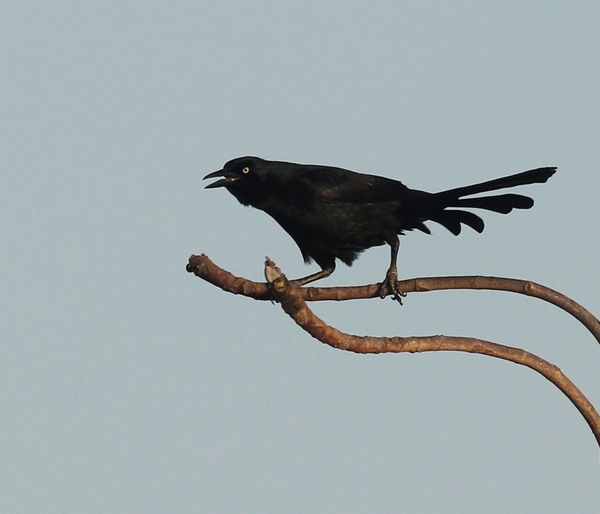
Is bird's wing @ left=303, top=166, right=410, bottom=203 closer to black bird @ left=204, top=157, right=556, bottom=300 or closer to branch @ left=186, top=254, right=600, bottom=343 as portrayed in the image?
black bird @ left=204, top=157, right=556, bottom=300

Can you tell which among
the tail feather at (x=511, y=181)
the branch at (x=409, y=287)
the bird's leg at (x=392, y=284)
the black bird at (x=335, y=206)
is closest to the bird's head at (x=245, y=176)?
the black bird at (x=335, y=206)

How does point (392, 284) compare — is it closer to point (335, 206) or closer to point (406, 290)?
point (406, 290)

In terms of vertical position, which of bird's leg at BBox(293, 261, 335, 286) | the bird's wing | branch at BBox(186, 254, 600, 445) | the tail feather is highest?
the bird's wing

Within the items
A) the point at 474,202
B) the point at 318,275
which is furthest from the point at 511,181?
the point at 318,275

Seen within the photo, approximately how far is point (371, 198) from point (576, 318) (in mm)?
1978

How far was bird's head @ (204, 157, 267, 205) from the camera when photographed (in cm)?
748

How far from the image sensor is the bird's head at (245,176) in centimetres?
748

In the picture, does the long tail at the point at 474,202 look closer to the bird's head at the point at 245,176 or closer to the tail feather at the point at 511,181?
the tail feather at the point at 511,181

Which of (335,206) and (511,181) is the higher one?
(335,206)

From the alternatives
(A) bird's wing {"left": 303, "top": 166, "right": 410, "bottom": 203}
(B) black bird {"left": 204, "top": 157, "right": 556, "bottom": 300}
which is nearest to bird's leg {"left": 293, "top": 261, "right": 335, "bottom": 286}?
(B) black bird {"left": 204, "top": 157, "right": 556, "bottom": 300}

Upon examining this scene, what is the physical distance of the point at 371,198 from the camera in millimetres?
7242

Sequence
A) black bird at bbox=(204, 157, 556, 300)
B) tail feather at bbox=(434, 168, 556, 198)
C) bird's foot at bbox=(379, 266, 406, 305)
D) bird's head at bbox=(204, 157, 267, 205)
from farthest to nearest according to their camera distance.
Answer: bird's head at bbox=(204, 157, 267, 205)
black bird at bbox=(204, 157, 556, 300)
bird's foot at bbox=(379, 266, 406, 305)
tail feather at bbox=(434, 168, 556, 198)

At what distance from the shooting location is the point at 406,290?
639 centimetres

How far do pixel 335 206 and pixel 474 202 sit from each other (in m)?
1.13
